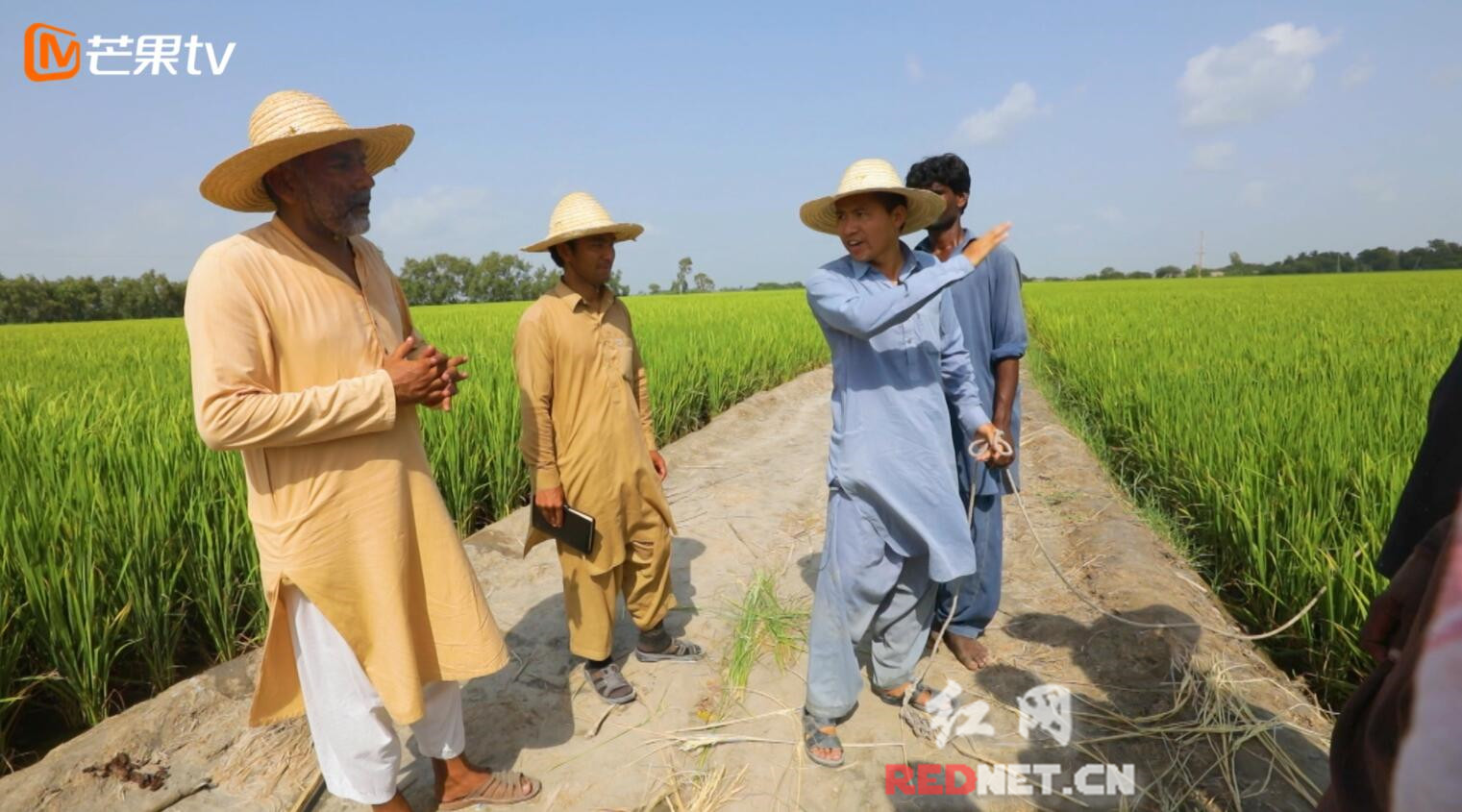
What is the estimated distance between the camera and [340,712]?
68.0 inches

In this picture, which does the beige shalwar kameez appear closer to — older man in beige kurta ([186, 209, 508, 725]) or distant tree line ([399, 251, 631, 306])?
older man in beige kurta ([186, 209, 508, 725])

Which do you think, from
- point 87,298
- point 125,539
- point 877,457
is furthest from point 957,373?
point 87,298

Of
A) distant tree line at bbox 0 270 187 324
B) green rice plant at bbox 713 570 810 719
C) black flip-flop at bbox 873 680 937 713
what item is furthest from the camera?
distant tree line at bbox 0 270 187 324

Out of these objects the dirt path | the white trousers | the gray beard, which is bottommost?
the dirt path

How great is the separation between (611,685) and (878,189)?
71.6 inches

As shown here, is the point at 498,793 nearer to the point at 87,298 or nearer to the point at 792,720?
the point at 792,720

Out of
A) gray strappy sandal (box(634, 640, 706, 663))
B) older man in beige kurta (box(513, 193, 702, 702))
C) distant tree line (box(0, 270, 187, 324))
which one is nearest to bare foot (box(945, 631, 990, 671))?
gray strappy sandal (box(634, 640, 706, 663))

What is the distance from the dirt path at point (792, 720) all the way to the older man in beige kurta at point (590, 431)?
293 mm

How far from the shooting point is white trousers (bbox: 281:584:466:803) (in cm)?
170

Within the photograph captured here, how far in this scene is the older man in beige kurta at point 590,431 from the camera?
2.40 m

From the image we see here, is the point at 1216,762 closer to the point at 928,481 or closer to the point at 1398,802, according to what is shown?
the point at 928,481

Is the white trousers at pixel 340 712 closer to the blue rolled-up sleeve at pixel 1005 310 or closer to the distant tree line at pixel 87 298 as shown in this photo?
the blue rolled-up sleeve at pixel 1005 310

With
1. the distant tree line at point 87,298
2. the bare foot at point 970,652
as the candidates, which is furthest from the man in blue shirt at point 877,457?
the distant tree line at point 87,298

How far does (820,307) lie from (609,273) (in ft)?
2.73
